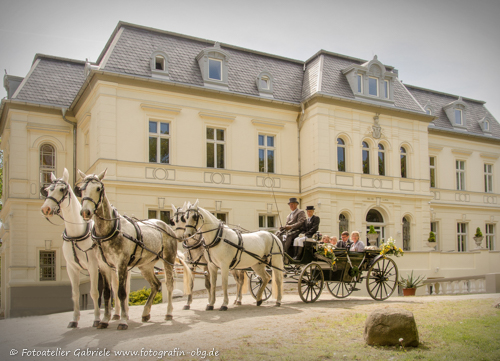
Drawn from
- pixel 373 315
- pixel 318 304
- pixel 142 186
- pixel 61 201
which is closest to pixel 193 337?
pixel 373 315

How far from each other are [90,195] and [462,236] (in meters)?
27.6

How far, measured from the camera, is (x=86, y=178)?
8.80 meters

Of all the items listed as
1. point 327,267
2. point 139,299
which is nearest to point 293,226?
Result: point 327,267

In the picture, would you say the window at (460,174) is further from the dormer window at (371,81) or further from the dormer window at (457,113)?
the dormer window at (371,81)

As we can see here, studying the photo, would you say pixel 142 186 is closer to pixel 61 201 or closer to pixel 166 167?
pixel 166 167

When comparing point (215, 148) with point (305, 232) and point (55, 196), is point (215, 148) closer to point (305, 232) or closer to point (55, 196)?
point (305, 232)

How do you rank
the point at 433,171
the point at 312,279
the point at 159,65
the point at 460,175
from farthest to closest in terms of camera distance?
the point at 460,175, the point at 433,171, the point at 159,65, the point at 312,279

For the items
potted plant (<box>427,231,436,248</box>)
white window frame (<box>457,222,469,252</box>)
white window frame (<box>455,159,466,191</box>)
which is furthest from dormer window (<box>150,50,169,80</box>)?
white window frame (<box>457,222,469,252</box>)

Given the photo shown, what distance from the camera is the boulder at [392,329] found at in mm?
7320

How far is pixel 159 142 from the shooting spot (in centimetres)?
2203

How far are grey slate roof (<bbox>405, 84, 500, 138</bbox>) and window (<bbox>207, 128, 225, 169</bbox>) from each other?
48.6ft

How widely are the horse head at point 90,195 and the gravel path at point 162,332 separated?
6.89 feet

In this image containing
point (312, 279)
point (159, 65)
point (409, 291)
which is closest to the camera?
point (312, 279)

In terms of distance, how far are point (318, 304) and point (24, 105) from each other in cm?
1807
